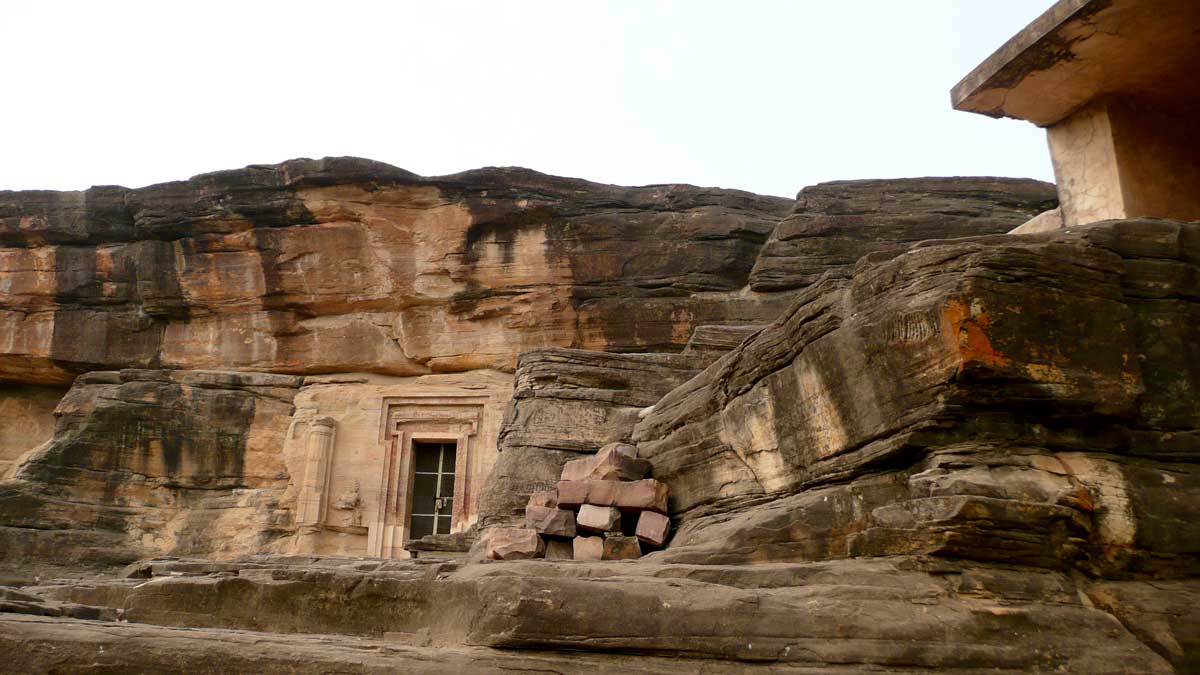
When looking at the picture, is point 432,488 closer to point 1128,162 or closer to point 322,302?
point 322,302

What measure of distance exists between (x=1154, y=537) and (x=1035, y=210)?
11695 millimetres

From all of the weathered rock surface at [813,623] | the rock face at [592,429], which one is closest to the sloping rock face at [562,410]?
the rock face at [592,429]

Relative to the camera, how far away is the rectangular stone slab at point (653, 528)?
977cm

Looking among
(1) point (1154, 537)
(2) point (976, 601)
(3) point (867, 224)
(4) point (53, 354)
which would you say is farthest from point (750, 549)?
(4) point (53, 354)

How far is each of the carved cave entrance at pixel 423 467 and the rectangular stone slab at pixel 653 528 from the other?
7672 mm

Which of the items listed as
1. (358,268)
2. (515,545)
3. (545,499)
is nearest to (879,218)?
(545,499)

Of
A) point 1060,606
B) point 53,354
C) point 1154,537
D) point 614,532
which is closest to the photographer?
point 1060,606

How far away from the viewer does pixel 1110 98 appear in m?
8.98

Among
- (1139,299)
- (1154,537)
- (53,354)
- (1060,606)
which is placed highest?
(53,354)

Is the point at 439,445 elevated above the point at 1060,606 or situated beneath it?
elevated above

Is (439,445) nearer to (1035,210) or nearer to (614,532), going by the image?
(614,532)

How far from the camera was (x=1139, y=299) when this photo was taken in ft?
23.8

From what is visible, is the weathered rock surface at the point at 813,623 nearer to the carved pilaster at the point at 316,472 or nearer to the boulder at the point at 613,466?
the boulder at the point at 613,466

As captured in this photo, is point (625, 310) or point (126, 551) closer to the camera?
point (126, 551)
